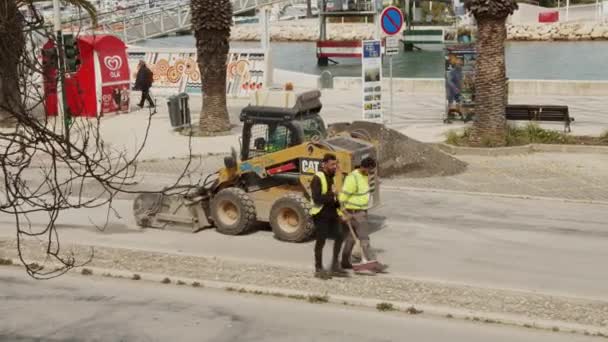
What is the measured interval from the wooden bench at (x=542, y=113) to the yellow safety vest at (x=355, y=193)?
499 inches

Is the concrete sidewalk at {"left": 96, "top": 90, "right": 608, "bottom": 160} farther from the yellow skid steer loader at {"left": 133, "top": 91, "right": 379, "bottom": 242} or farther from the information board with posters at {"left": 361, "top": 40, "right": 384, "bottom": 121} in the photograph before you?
the yellow skid steer loader at {"left": 133, "top": 91, "right": 379, "bottom": 242}

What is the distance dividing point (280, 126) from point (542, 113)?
11.3 m

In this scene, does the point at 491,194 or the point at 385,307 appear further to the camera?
the point at 491,194

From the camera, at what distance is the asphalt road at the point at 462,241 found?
12594 millimetres

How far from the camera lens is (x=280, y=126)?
1468cm

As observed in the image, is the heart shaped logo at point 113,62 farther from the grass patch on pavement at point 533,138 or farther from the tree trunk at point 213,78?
the grass patch on pavement at point 533,138

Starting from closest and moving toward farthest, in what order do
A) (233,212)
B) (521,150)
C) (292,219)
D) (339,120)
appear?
(292,219), (233,212), (521,150), (339,120)

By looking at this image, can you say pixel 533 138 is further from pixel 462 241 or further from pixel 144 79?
pixel 144 79

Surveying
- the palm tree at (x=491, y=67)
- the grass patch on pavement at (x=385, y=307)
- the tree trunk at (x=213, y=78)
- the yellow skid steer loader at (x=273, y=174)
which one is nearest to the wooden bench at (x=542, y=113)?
the palm tree at (x=491, y=67)

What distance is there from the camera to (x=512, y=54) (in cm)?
7319

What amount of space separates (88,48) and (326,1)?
38170mm

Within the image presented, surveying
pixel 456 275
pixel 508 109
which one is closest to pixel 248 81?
pixel 508 109

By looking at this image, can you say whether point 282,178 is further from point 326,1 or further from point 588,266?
point 326,1

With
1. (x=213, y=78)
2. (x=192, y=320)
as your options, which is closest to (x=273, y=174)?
(x=192, y=320)
